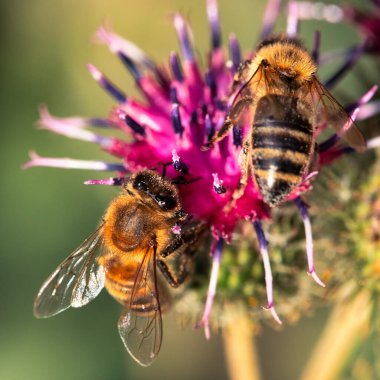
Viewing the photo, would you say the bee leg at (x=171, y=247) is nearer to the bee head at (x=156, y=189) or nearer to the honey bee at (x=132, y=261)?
the honey bee at (x=132, y=261)

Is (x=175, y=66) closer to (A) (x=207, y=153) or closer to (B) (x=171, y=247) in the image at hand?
(A) (x=207, y=153)

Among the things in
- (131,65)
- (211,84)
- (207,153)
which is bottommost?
(207,153)

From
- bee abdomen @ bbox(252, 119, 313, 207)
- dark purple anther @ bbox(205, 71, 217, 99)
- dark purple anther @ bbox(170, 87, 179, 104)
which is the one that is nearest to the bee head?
bee abdomen @ bbox(252, 119, 313, 207)

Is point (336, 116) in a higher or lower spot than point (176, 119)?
lower

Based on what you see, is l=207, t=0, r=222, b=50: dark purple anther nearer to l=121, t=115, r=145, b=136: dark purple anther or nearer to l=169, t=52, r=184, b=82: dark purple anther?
l=169, t=52, r=184, b=82: dark purple anther

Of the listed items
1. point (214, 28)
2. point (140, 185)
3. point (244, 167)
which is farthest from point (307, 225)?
point (214, 28)

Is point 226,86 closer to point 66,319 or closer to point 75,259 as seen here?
point 75,259
